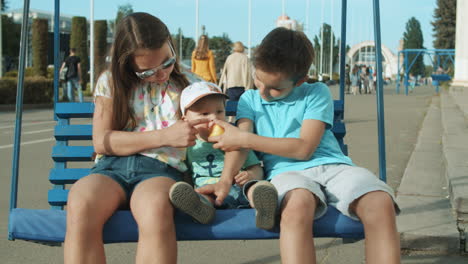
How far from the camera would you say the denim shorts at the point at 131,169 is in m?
2.57

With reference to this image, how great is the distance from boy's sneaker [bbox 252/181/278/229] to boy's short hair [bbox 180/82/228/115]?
0.53 metres

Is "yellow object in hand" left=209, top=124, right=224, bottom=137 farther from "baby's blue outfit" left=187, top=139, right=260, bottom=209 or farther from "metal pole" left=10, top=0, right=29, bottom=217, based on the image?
"metal pole" left=10, top=0, right=29, bottom=217

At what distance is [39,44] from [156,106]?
81.8 feet

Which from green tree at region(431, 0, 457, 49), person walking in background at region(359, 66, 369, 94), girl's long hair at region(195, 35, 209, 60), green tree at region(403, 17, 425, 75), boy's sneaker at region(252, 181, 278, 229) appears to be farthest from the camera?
green tree at region(403, 17, 425, 75)

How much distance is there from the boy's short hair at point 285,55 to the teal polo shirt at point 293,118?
0.17 meters

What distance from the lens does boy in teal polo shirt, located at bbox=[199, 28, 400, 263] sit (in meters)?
2.28

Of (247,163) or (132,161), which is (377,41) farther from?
(132,161)

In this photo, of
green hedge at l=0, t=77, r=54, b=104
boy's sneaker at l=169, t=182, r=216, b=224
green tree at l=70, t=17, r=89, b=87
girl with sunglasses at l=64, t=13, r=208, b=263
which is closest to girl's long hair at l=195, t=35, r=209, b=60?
girl with sunglasses at l=64, t=13, r=208, b=263

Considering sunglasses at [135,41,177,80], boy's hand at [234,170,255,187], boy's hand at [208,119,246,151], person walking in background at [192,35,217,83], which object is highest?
person walking in background at [192,35,217,83]

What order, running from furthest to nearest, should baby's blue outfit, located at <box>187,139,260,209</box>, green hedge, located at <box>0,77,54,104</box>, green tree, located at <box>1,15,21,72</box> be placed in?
green tree, located at <box>1,15,21,72</box> → green hedge, located at <box>0,77,54,104</box> → baby's blue outfit, located at <box>187,139,260,209</box>

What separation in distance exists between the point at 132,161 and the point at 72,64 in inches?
633

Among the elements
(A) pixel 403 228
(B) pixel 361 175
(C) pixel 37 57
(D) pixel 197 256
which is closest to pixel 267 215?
(B) pixel 361 175

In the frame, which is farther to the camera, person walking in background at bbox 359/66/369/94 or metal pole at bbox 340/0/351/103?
person walking in background at bbox 359/66/369/94

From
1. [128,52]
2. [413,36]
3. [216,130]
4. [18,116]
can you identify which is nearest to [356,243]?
[216,130]
